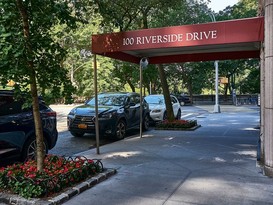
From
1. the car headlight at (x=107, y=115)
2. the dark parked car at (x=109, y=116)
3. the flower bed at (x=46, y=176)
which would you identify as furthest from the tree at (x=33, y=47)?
the dark parked car at (x=109, y=116)

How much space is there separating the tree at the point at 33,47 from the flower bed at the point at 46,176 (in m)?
0.30

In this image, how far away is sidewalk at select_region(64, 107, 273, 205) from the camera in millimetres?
4855

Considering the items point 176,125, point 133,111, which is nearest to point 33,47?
point 133,111

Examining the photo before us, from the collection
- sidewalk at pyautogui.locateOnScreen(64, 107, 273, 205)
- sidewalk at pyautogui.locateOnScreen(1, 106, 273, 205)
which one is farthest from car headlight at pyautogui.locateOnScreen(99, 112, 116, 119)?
sidewalk at pyautogui.locateOnScreen(64, 107, 273, 205)

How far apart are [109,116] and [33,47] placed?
5.73m

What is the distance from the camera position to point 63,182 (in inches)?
202

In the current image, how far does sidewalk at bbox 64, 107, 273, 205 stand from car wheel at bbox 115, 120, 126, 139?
1.15 m

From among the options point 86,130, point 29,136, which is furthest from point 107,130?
point 29,136

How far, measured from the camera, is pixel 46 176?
198 inches

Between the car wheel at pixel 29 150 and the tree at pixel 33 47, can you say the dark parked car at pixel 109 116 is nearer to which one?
the car wheel at pixel 29 150

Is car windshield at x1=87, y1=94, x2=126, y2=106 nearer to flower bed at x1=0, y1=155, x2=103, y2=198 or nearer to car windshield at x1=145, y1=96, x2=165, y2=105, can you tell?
car windshield at x1=145, y1=96, x2=165, y2=105

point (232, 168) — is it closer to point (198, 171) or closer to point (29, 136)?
point (198, 171)

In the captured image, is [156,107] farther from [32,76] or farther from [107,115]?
[32,76]

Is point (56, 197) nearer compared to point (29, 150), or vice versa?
point (56, 197)
